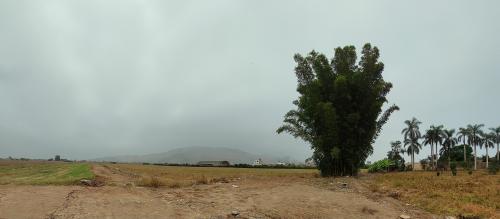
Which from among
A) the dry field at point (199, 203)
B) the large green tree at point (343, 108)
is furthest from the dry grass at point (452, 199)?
the large green tree at point (343, 108)

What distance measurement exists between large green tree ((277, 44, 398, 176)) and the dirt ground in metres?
14.9

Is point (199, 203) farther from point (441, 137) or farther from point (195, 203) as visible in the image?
point (441, 137)

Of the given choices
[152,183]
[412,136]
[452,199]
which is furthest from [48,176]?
[412,136]

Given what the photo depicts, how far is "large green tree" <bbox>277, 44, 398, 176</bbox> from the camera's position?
39.2 m

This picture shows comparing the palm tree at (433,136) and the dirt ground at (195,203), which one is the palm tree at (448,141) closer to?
the palm tree at (433,136)

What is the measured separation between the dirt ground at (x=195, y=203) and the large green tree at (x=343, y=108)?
14.9 meters

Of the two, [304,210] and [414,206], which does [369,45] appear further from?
[304,210]

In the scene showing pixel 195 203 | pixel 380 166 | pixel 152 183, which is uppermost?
pixel 380 166

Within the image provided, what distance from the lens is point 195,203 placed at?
1989 centimetres

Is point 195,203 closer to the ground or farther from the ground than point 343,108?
closer to the ground

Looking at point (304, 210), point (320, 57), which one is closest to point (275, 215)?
point (304, 210)

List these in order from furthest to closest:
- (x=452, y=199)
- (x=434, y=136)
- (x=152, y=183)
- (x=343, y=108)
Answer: (x=434, y=136)
(x=343, y=108)
(x=152, y=183)
(x=452, y=199)

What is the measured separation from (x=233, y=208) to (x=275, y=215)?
70.2 inches

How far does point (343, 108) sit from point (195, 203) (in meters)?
23.1
